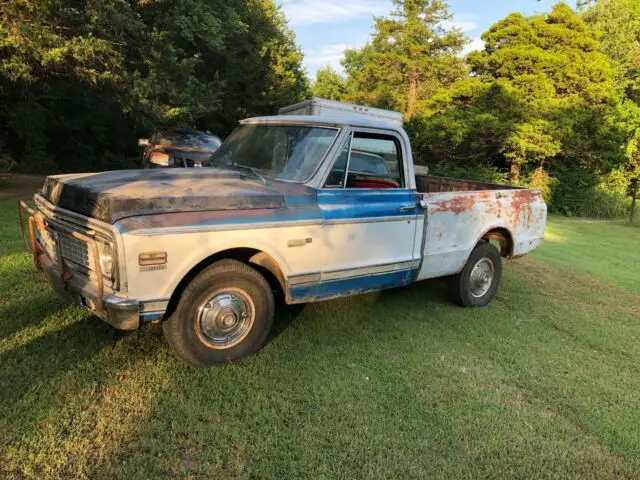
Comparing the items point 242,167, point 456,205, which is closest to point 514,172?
point 456,205

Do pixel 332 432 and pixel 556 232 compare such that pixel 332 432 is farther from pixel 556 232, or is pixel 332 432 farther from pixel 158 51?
pixel 556 232

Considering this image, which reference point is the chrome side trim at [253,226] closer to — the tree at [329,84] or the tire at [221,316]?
the tire at [221,316]

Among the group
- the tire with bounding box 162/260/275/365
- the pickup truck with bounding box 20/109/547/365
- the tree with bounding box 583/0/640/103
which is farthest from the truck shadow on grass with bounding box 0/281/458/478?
the tree with bounding box 583/0/640/103

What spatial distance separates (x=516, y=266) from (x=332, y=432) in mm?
6157

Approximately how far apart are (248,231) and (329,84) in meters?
50.7

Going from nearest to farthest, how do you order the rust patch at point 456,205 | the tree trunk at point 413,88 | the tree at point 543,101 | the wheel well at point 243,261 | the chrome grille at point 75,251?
the chrome grille at point 75,251 < the wheel well at point 243,261 < the rust patch at point 456,205 < the tree at point 543,101 < the tree trunk at point 413,88

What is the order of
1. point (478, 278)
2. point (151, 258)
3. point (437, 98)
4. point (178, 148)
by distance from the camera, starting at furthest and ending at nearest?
point (437, 98) → point (178, 148) → point (478, 278) → point (151, 258)

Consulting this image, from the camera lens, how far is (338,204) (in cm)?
421

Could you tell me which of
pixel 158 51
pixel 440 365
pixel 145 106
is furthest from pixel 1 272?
pixel 158 51

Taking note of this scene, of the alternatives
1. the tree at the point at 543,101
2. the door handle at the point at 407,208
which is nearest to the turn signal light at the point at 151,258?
the door handle at the point at 407,208

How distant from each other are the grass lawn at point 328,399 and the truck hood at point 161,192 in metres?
1.21

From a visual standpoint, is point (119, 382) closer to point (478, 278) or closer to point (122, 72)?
point (478, 278)

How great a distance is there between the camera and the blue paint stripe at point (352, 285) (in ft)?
13.5

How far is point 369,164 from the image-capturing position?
4723 millimetres
